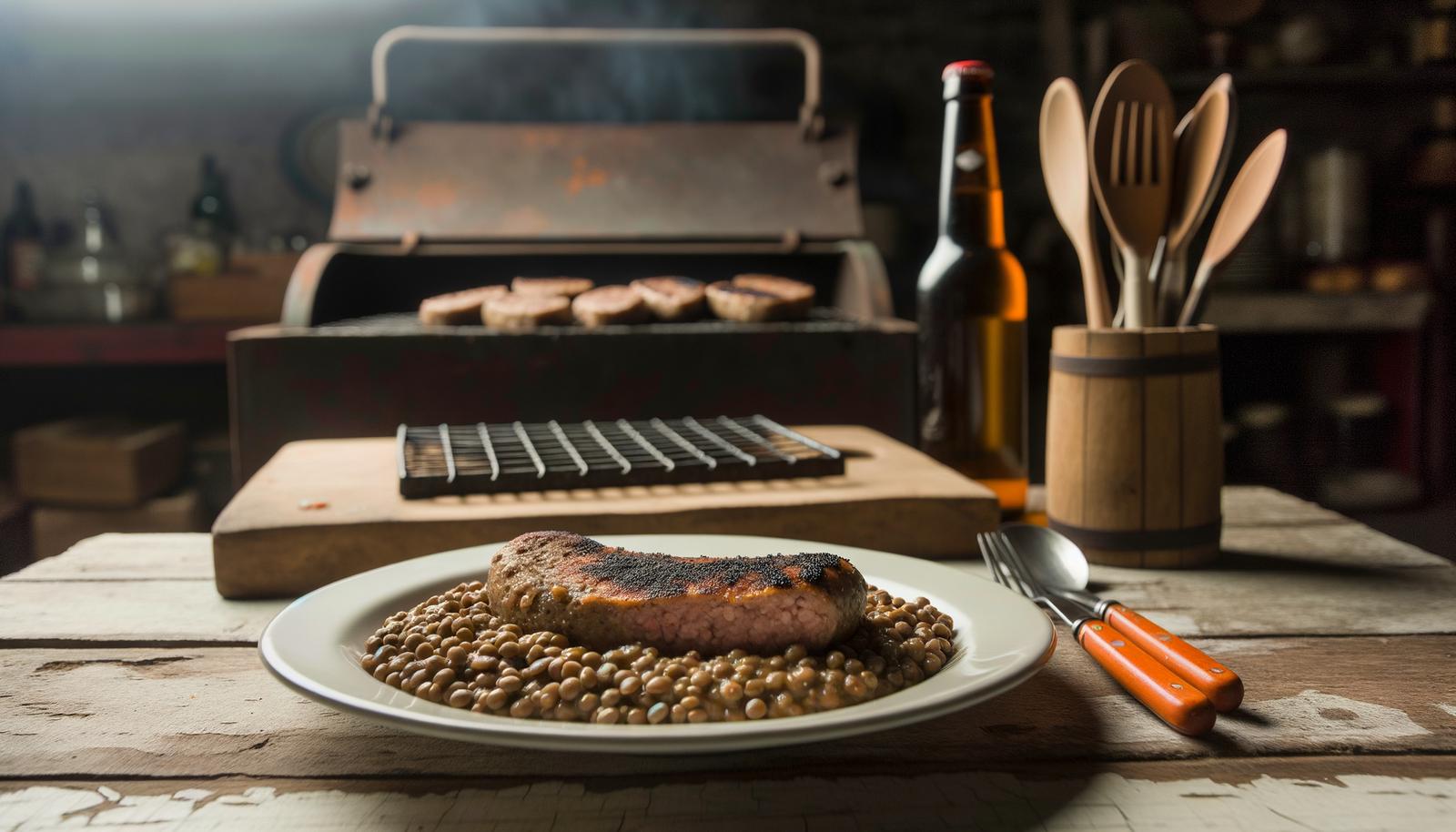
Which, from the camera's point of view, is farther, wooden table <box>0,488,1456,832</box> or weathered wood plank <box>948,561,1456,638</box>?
weathered wood plank <box>948,561,1456,638</box>

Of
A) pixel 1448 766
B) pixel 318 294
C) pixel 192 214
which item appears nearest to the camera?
pixel 1448 766

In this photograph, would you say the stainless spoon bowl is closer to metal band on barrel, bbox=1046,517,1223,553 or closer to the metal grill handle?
metal band on barrel, bbox=1046,517,1223,553

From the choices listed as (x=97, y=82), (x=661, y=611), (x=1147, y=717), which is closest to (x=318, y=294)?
(x=661, y=611)

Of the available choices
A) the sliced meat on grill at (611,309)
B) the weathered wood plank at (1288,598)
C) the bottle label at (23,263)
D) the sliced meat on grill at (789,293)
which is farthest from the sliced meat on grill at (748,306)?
the bottle label at (23,263)

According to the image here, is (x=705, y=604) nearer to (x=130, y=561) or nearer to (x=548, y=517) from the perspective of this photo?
(x=548, y=517)

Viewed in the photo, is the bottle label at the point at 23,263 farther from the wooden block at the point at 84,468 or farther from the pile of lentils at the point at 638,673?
the pile of lentils at the point at 638,673

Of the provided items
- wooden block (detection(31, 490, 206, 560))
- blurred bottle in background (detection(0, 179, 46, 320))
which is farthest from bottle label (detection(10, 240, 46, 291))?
wooden block (detection(31, 490, 206, 560))

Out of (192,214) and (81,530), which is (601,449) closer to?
(81,530)
